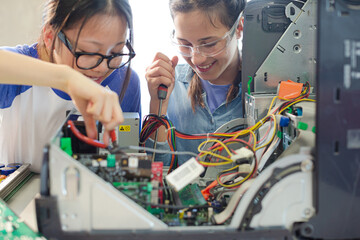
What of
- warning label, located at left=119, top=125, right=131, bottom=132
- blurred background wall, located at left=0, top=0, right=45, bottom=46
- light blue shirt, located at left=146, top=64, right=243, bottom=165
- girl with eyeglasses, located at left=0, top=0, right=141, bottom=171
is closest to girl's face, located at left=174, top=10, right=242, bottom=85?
light blue shirt, located at left=146, top=64, right=243, bottom=165

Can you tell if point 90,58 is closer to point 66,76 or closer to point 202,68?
point 66,76

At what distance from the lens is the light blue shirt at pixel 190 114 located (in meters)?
2.08

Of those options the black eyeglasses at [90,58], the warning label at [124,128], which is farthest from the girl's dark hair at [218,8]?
the warning label at [124,128]

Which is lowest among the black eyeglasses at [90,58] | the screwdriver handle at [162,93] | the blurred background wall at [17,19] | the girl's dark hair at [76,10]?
the screwdriver handle at [162,93]

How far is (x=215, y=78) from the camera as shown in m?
2.21

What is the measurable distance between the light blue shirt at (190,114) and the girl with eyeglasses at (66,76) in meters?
0.37

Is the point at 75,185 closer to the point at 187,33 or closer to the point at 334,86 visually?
the point at 334,86

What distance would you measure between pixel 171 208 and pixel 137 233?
0.47 feet

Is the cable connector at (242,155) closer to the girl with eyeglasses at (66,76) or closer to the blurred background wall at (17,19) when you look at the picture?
the girl with eyeglasses at (66,76)

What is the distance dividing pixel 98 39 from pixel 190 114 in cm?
93

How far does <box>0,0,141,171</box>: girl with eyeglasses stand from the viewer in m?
0.98

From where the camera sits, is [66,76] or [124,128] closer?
[66,76]

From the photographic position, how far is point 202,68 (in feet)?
6.72

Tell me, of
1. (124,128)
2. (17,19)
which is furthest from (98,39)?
(17,19)
